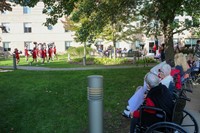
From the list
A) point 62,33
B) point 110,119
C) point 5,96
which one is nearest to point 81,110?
point 110,119

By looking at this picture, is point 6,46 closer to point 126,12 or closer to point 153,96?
point 126,12

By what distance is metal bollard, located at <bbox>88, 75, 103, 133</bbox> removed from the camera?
4.59 m

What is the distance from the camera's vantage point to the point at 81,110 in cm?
848

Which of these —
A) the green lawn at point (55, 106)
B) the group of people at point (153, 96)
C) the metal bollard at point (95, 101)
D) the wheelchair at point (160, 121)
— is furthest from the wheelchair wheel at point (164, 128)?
the green lawn at point (55, 106)

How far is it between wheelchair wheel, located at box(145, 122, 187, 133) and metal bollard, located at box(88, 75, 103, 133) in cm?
83

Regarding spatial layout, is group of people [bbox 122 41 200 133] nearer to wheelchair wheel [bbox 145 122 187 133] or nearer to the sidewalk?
wheelchair wheel [bbox 145 122 187 133]

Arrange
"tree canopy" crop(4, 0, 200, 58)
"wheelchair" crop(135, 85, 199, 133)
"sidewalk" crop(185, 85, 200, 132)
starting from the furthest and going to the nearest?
"tree canopy" crop(4, 0, 200, 58) → "sidewalk" crop(185, 85, 200, 132) → "wheelchair" crop(135, 85, 199, 133)

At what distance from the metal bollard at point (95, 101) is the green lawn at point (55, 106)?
2547 millimetres

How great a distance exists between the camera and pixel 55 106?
8883mm

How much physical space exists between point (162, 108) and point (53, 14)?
26.8ft

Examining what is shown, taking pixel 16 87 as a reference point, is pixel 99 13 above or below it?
above

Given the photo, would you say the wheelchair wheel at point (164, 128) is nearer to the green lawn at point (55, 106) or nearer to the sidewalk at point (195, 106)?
the green lawn at point (55, 106)

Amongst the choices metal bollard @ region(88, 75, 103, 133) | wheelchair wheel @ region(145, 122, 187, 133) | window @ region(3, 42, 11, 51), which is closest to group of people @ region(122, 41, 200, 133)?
wheelchair wheel @ region(145, 122, 187, 133)

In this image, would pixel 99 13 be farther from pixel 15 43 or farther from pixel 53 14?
pixel 15 43
